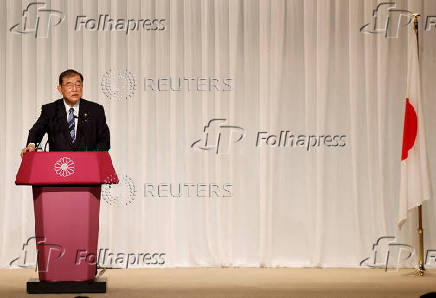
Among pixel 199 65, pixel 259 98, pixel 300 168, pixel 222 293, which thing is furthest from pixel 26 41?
pixel 222 293

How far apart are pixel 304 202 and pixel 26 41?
305 cm

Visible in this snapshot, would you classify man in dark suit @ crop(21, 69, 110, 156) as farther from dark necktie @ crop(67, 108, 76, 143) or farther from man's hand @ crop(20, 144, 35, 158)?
man's hand @ crop(20, 144, 35, 158)

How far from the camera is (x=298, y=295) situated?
15.5 feet

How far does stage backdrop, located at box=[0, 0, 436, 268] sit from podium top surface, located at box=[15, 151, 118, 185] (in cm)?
205

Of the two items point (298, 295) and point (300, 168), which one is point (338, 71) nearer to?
point (300, 168)

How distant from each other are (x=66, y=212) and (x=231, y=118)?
2426 mm

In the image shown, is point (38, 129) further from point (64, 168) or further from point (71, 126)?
point (64, 168)

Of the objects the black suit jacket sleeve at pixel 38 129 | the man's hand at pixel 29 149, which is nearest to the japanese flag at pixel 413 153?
the black suit jacket sleeve at pixel 38 129

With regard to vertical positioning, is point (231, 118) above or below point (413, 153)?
above

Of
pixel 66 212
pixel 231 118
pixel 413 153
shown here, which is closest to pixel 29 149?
pixel 66 212

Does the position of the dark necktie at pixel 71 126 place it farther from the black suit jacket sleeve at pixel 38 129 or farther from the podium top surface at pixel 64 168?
the podium top surface at pixel 64 168

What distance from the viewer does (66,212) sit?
4.62 meters

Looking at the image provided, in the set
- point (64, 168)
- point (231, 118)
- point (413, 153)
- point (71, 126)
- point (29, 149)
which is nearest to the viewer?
point (64, 168)

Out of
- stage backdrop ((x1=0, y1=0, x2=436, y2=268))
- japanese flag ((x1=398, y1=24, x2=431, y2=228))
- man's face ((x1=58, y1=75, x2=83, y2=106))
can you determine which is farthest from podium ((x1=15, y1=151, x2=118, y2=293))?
japanese flag ((x1=398, y1=24, x2=431, y2=228))
